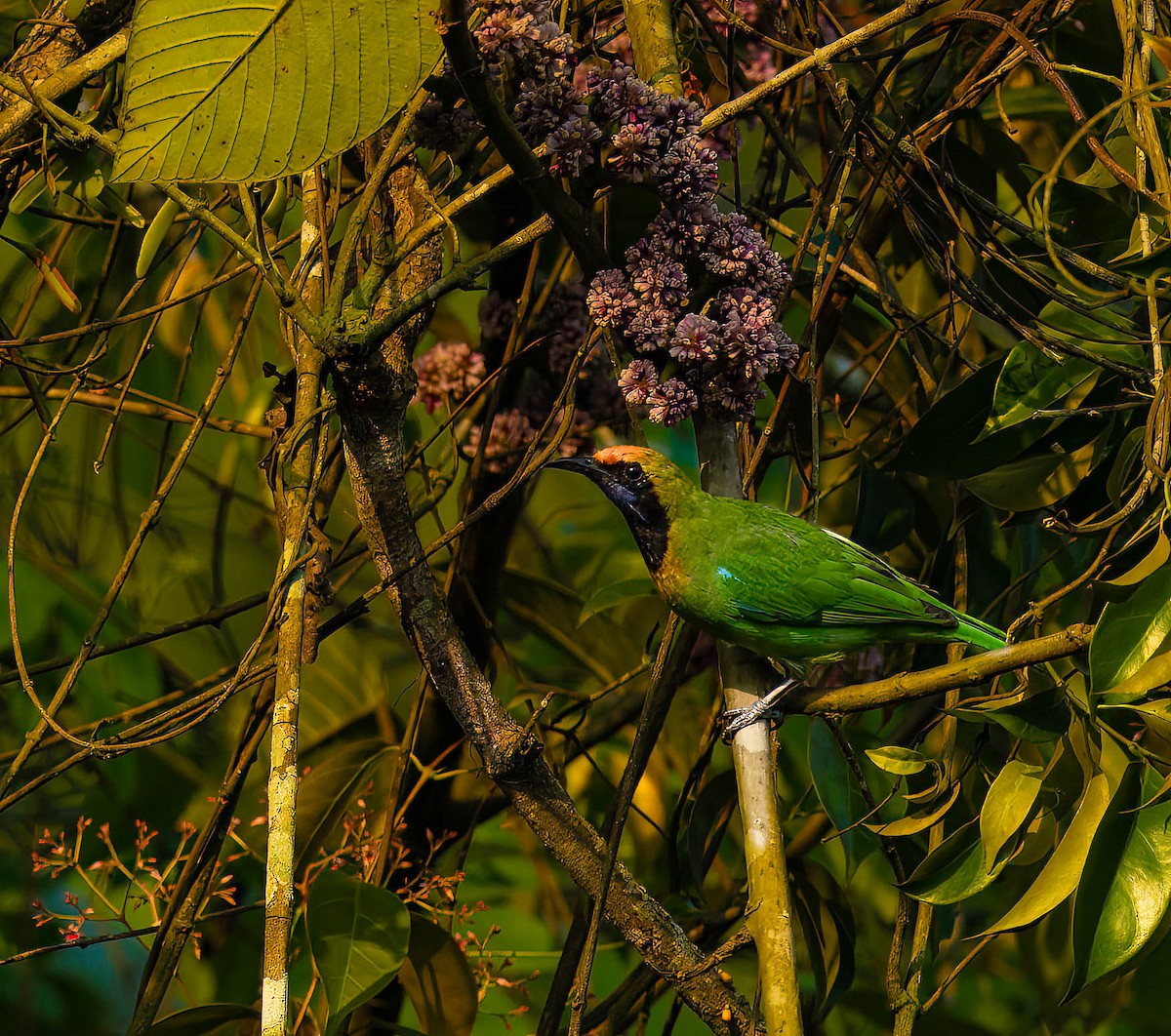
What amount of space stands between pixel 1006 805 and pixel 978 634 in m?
0.36

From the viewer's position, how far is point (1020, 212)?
6.23 feet

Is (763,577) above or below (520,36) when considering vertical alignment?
below

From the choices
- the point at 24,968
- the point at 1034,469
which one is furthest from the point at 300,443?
the point at 24,968

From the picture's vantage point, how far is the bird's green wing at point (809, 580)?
4.19 ft

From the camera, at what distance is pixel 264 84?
678 millimetres

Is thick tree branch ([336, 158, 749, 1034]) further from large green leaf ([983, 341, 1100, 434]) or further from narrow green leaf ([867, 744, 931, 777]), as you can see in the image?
large green leaf ([983, 341, 1100, 434])

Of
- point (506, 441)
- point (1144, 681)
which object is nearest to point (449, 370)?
point (506, 441)

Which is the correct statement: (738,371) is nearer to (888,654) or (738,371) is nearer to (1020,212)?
(888,654)

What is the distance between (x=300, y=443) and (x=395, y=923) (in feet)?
1.95

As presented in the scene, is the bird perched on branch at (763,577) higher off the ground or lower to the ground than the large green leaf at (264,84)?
lower

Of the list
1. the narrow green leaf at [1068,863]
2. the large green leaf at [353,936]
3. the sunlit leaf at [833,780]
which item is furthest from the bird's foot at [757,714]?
the large green leaf at [353,936]

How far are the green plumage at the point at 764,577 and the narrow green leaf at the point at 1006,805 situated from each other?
0.31 meters

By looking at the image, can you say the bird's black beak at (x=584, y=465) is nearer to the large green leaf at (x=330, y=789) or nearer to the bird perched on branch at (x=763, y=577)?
the bird perched on branch at (x=763, y=577)

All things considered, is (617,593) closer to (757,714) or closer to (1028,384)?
(757,714)
